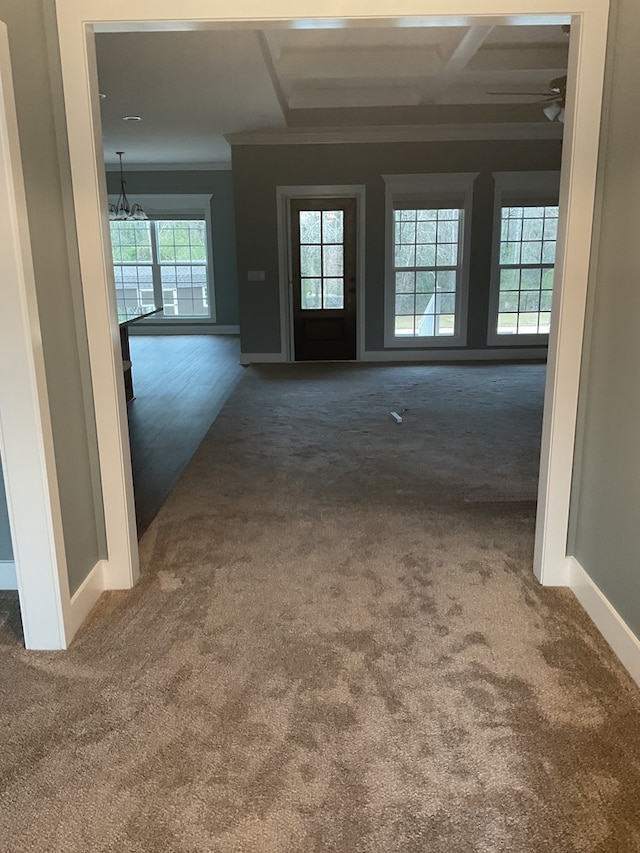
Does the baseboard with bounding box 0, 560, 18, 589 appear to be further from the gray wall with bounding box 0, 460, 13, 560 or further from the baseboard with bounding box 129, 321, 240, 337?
the baseboard with bounding box 129, 321, 240, 337

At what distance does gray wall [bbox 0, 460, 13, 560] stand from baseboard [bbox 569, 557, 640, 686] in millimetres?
2167

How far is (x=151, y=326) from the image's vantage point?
11.4 metres

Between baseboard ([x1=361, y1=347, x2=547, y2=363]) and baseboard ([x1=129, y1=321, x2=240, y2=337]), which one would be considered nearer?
baseboard ([x1=361, y1=347, x2=547, y2=363])

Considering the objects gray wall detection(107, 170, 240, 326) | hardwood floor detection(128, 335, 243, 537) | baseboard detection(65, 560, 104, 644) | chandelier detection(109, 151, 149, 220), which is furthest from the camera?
gray wall detection(107, 170, 240, 326)

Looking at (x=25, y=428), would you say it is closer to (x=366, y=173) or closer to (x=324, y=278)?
(x=324, y=278)

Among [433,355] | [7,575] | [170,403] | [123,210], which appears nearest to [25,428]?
[7,575]

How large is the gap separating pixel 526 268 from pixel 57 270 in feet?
22.5

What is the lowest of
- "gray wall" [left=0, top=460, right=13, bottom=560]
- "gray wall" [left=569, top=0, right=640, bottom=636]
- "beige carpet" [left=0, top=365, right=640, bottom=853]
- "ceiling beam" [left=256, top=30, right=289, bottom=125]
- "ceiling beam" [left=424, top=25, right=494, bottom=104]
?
"beige carpet" [left=0, top=365, right=640, bottom=853]

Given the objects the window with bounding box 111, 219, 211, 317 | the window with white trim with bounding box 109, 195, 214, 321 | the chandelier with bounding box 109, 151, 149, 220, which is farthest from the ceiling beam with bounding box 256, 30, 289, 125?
the window with bounding box 111, 219, 211, 317

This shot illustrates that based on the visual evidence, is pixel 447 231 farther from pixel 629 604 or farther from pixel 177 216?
pixel 629 604

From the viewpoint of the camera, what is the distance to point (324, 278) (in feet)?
26.3

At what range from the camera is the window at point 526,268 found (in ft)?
26.0

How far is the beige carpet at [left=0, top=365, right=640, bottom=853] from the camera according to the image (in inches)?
61.2

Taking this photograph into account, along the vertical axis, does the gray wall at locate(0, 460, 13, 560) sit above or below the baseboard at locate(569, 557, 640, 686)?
above
